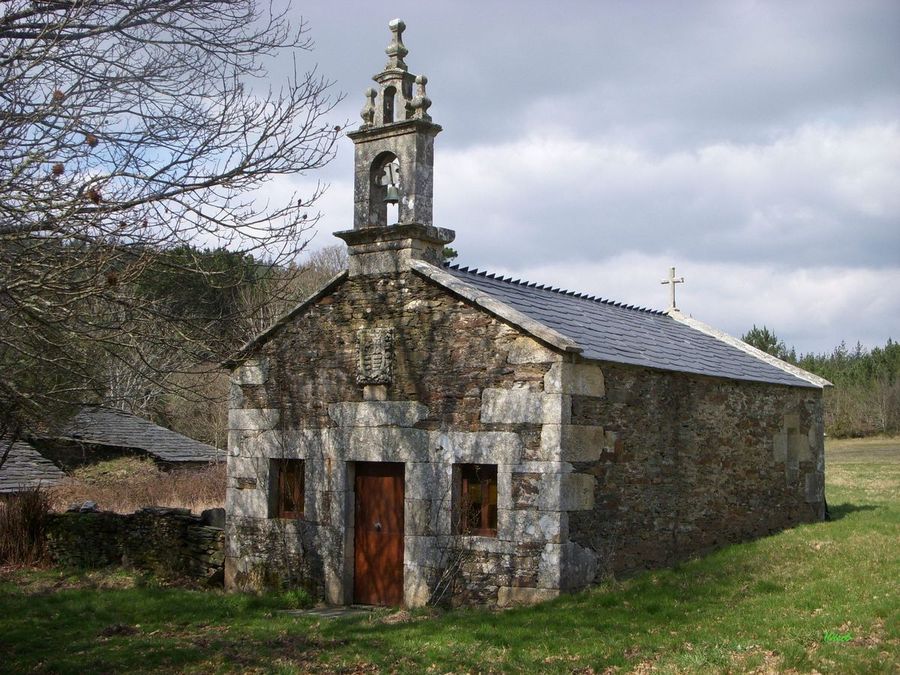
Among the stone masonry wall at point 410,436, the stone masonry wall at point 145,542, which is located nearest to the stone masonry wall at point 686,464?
the stone masonry wall at point 410,436

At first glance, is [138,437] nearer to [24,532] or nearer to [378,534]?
[24,532]

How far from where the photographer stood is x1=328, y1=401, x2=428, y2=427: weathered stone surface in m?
11.9

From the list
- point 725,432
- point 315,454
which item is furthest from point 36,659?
point 725,432

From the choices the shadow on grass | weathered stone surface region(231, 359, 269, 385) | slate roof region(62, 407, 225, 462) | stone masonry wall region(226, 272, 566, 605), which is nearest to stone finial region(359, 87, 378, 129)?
stone masonry wall region(226, 272, 566, 605)

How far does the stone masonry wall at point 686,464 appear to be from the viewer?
37.7 feet

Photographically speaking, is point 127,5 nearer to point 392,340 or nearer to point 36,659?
point 392,340

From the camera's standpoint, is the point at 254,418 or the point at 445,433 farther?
the point at 254,418

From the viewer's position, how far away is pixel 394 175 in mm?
12859

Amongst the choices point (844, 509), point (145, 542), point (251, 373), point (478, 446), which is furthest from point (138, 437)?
point (844, 509)

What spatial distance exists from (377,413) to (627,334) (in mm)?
4277

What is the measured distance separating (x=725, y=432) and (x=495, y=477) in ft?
14.9

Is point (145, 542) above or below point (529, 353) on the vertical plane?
below

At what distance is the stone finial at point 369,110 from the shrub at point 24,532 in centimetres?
871

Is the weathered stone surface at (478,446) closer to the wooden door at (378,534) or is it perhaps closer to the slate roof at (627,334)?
the wooden door at (378,534)
